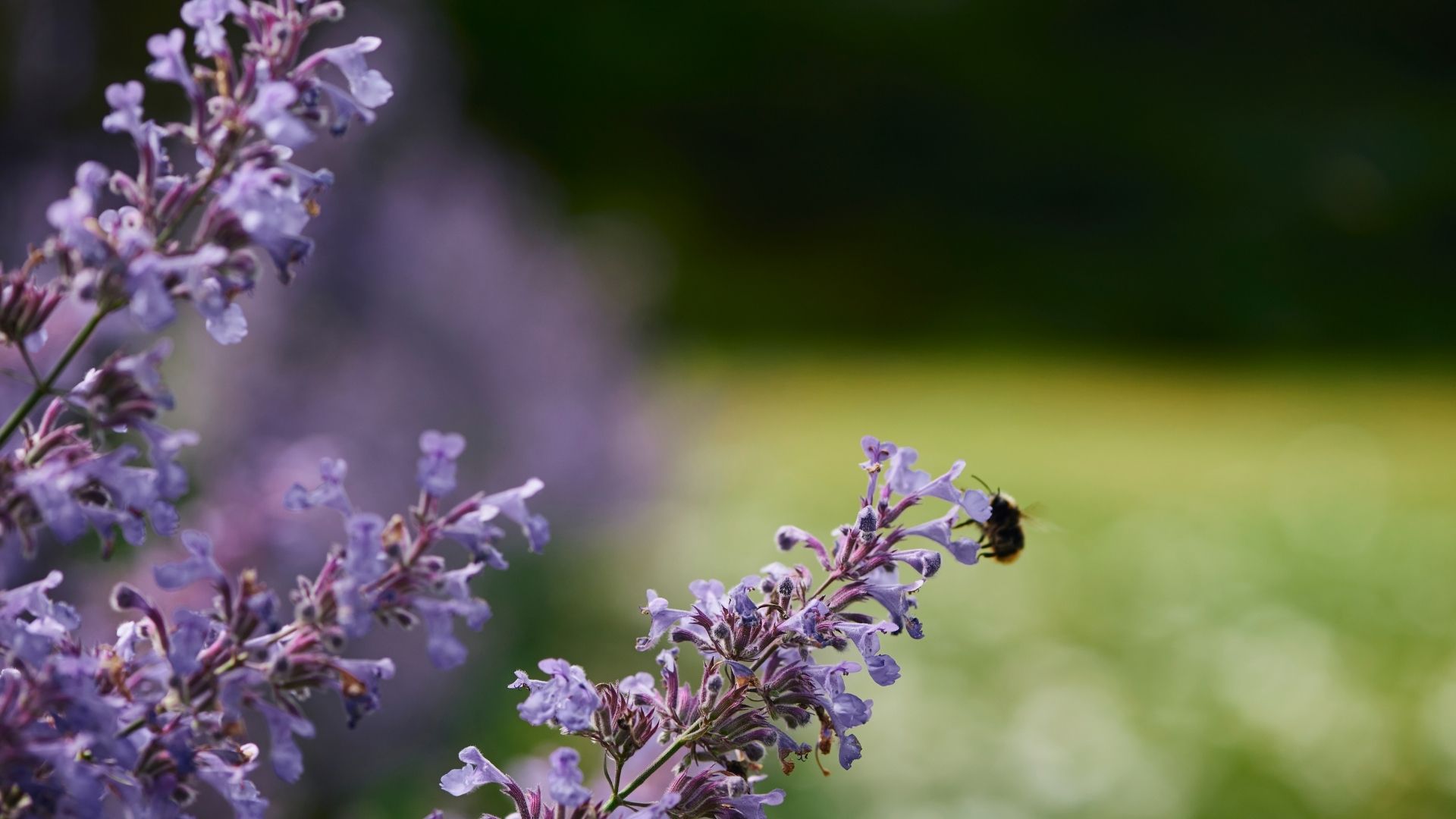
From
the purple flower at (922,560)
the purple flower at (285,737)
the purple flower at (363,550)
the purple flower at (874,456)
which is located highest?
the purple flower at (874,456)

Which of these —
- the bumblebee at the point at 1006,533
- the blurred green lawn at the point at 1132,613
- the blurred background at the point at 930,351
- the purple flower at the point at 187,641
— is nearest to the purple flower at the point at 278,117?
the purple flower at the point at 187,641

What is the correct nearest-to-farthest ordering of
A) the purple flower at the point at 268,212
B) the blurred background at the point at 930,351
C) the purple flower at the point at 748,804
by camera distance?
the purple flower at the point at 268,212, the purple flower at the point at 748,804, the blurred background at the point at 930,351

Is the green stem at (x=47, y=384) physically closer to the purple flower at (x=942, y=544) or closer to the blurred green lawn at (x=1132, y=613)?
the purple flower at (x=942, y=544)

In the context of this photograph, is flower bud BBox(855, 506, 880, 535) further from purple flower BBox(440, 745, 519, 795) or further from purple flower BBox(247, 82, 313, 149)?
purple flower BBox(247, 82, 313, 149)

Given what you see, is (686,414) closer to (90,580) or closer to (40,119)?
Answer: (40,119)

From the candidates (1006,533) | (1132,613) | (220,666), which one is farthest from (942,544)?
(1132,613)

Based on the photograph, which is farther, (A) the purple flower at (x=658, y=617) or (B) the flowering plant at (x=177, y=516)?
(A) the purple flower at (x=658, y=617)
